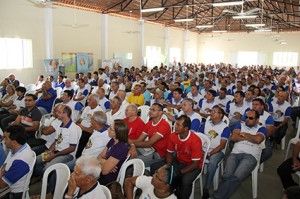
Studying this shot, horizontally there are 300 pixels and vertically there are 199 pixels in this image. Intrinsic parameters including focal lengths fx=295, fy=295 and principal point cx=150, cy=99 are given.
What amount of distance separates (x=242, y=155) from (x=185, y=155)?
88 centimetres

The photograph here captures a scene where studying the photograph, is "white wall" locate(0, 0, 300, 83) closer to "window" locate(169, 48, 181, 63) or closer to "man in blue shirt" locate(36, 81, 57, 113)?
"window" locate(169, 48, 181, 63)

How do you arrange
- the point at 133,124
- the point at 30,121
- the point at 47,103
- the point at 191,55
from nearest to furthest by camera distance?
the point at 133,124 → the point at 30,121 → the point at 47,103 → the point at 191,55

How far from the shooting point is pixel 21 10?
10117 mm

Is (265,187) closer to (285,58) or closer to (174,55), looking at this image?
(174,55)

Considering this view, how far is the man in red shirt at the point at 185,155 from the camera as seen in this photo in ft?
10.9

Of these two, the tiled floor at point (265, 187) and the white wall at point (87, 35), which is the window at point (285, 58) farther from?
the tiled floor at point (265, 187)

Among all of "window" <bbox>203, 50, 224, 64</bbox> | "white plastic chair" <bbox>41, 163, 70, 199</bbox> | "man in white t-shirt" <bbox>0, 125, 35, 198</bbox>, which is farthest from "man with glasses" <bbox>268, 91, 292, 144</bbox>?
"window" <bbox>203, 50, 224, 64</bbox>

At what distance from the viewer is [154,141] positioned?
12.4 ft

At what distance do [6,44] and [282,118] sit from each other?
8.63 m

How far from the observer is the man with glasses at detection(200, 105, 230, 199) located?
3.80 metres

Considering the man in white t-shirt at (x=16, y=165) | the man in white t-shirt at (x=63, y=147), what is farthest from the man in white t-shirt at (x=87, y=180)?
the man in white t-shirt at (x=63, y=147)

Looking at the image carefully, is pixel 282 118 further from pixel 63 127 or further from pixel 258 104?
pixel 63 127

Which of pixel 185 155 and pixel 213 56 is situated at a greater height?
pixel 213 56

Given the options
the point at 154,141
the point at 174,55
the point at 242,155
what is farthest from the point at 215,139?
the point at 174,55
